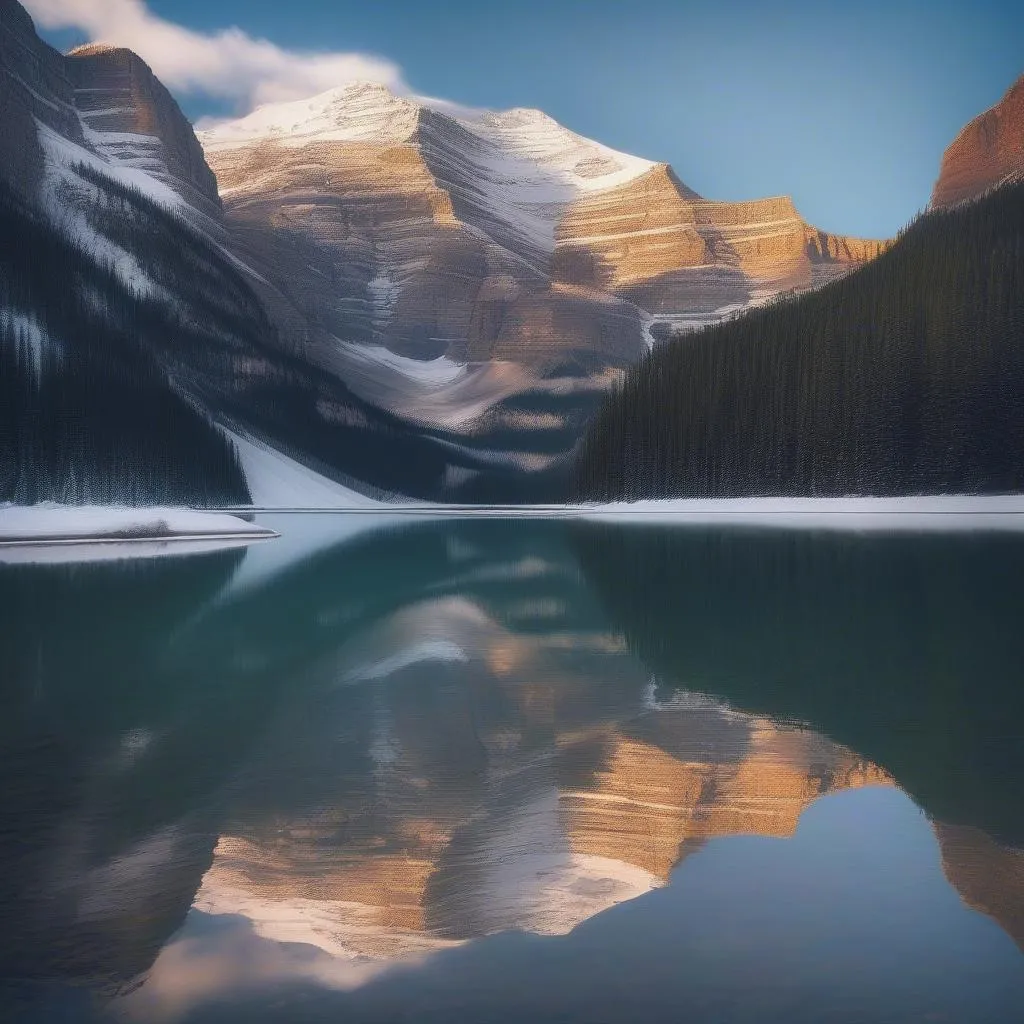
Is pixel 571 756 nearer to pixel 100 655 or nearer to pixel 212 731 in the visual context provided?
pixel 212 731

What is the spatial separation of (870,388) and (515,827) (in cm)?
8778

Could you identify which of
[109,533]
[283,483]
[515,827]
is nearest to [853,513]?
[109,533]

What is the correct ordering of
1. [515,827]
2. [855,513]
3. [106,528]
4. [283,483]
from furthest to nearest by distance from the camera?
[283,483] < [855,513] < [106,528] < [515,827]

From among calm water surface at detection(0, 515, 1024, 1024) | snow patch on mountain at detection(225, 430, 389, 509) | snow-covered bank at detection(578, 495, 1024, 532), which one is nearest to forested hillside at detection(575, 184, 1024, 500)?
snow-covered bank at detection(578, 495, 1024, 532)

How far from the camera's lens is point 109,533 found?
54.7 meters

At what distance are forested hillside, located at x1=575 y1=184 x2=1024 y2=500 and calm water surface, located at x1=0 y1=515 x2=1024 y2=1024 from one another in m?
71.5

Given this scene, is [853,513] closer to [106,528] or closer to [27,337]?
[106,528]

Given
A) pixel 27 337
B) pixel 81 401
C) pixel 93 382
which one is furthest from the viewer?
pixel 93 382

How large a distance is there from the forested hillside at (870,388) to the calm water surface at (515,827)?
71523 mm

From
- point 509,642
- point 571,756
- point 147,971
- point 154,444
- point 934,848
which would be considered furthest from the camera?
point 154,444

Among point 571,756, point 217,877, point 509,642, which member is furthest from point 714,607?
point 217,877

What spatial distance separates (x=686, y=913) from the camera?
6.12 meters

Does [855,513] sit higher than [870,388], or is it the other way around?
[870,388]

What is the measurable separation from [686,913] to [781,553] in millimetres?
34751
